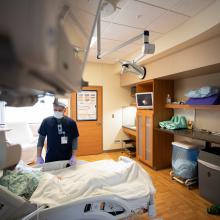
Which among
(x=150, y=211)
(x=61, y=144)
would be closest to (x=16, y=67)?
(x=150, y=211)

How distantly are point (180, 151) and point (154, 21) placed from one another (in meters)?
2.09

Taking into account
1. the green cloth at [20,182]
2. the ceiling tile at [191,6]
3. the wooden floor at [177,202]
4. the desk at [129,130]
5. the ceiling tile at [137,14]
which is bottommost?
the wooden floor at [177,202]

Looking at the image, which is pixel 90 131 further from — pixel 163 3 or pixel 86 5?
pixel 86 5

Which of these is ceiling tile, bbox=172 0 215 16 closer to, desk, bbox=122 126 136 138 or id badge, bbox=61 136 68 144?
id badge, bbox=61 136 68 144

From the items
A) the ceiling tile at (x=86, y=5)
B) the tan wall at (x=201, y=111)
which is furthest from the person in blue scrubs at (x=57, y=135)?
the tan wall at (x=201, y=111)

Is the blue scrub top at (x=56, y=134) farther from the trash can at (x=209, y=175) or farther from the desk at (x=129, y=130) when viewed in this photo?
the desk at (x=129, y=130)

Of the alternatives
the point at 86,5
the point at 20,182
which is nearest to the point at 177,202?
the point at 20,182

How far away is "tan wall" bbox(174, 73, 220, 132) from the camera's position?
278cm

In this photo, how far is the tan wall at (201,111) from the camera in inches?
109

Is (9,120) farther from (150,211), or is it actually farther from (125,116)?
(150,211)

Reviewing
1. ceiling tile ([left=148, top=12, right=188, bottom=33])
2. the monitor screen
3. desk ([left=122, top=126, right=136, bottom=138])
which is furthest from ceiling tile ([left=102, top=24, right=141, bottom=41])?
desk ([left=122, top=126, right=136, bottom=138])

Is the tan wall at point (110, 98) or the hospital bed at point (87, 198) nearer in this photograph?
the hospital bed at point (87, 198)

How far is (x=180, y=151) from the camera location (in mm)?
2896

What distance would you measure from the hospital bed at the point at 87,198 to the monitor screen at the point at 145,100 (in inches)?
74.9
